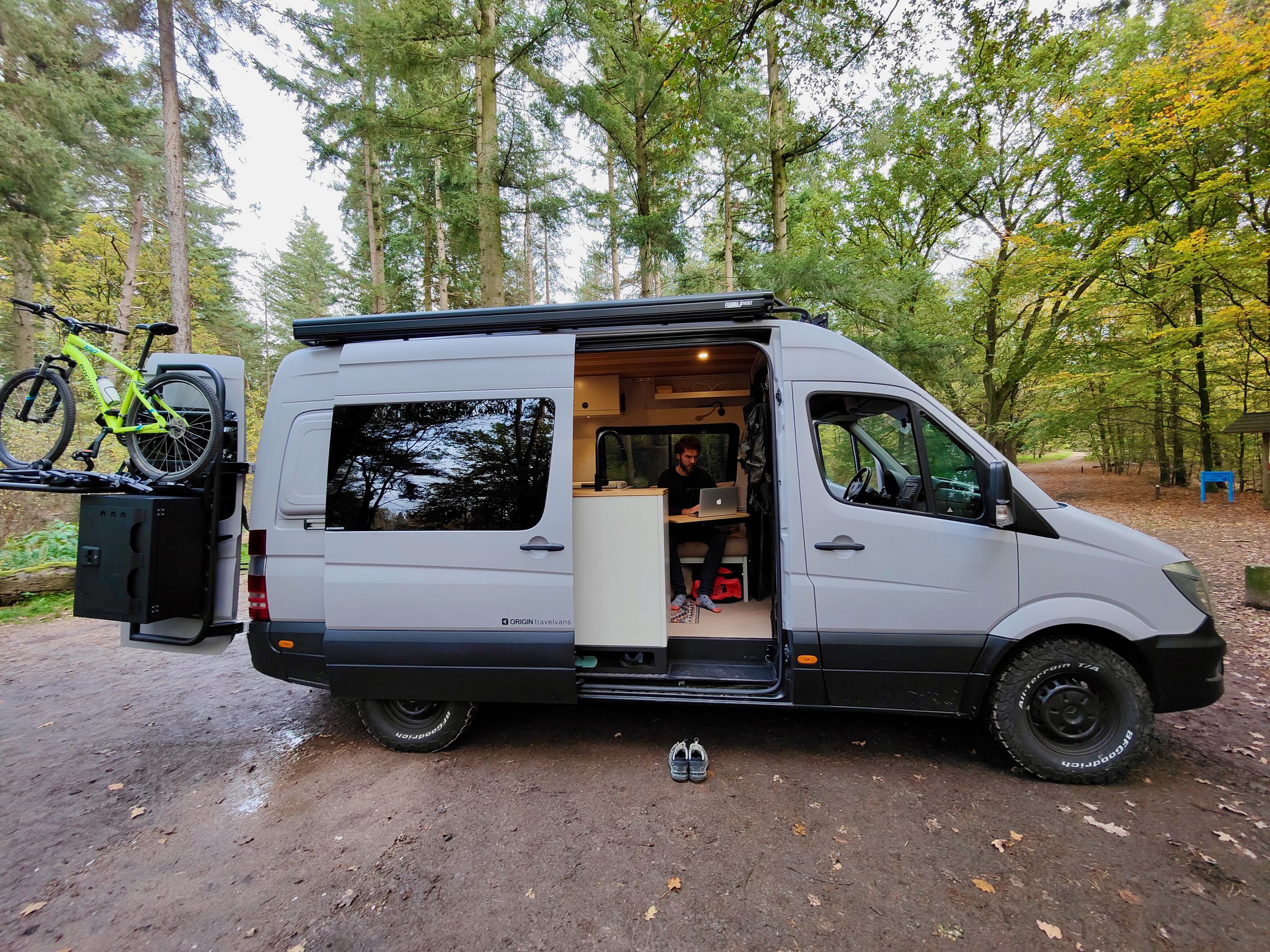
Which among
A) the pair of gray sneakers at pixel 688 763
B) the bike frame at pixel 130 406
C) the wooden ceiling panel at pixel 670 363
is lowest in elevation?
the pair of gray sneakers at pixel 688 763

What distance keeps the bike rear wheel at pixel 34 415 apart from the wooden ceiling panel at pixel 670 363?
3.51m

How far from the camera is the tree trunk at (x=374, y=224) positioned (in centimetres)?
1204

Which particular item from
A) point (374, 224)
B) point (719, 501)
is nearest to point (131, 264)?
point (374, 224)

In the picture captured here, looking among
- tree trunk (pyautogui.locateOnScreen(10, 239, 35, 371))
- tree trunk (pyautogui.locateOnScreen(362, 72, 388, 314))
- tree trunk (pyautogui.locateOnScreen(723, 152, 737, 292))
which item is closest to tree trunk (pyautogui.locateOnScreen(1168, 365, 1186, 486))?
tree trunk (pyautogui.locateOnScreen(723, 152, 737, 292))

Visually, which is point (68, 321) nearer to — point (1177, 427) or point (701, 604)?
point (701, 604)

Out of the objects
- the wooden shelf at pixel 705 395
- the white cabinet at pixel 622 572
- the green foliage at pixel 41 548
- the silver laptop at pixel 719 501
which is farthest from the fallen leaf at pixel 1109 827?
the green foliage at pixel 41 548

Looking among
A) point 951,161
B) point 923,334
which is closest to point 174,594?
point 923,334

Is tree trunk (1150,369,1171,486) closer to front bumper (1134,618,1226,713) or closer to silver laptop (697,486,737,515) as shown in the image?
front bumper (1134,618,1226,713)

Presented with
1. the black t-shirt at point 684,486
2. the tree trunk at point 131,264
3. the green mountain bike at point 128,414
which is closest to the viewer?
the green mountain bike at point 128,414

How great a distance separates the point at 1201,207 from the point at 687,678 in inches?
590

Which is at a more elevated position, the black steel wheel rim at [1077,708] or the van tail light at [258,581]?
the van tail light at [258,581]

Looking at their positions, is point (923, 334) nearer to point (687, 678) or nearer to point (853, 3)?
point (853, 3)

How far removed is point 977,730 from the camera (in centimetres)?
304

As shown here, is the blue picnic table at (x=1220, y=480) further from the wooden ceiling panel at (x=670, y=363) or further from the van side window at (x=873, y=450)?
the van side window at (x=873, y=450)
